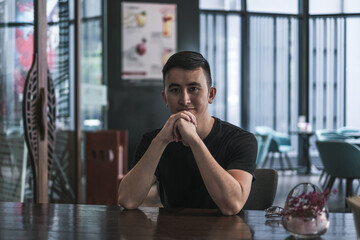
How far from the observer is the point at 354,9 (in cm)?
1041

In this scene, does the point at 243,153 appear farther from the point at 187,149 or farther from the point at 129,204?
the point at 129,204

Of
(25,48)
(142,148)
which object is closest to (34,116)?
(25,48)

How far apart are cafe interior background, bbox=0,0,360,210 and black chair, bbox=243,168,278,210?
1782 mm

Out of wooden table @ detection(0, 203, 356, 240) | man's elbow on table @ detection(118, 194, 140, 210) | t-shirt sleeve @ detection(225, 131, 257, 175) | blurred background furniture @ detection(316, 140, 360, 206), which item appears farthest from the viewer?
blurred background furniture @ detection(316, 140, 360, 206)

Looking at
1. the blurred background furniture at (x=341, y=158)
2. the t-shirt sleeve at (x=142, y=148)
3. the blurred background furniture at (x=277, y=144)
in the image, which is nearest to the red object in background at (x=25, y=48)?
the t-shirt sleeve at (x=142, y=148)

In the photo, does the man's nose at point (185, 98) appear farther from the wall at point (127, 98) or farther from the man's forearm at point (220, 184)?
the wall at point (127, 98)

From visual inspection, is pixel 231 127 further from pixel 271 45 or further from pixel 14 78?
pixel 271 45

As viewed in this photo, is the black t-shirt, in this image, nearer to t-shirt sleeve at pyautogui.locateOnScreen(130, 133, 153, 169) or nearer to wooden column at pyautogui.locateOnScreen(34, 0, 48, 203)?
t-shirt sleeve at pyautogui.locateOnScreen(130, 133, 153, 169)

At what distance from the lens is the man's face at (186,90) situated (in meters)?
2.04

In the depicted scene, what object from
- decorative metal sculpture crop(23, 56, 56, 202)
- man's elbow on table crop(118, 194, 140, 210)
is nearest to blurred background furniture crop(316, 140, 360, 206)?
decorative metal sculpture crop(23, 56, 56, 202)

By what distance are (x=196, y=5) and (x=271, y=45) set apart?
2.85m

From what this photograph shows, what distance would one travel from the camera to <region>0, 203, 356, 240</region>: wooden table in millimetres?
1396

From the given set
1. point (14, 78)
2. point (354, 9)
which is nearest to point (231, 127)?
point (14, 78)

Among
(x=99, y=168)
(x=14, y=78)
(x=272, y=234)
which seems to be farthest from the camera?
(x=99, y=168)
